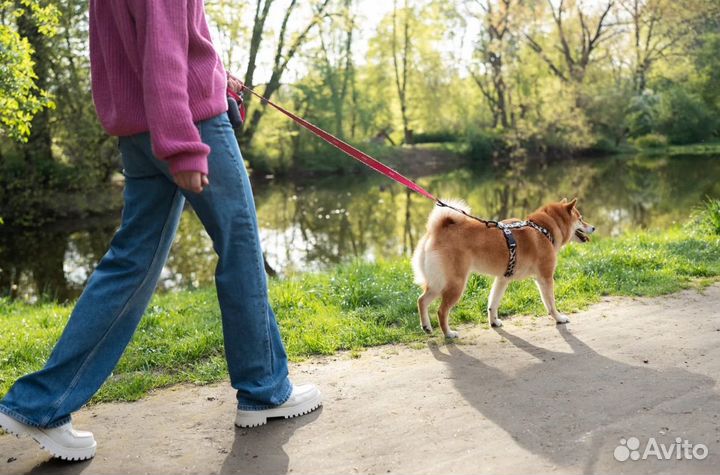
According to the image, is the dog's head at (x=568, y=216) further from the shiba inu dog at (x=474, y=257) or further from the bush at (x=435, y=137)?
the bush at (x=435, y=137)

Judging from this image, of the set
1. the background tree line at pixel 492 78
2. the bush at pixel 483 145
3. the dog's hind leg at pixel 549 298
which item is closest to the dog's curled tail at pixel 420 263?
the dog's hind leg at pixel 549 298

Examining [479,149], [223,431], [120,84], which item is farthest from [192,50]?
[479,149]

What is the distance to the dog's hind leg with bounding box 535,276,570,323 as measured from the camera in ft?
15.6

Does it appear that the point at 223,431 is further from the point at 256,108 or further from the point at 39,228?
the point at 256,108

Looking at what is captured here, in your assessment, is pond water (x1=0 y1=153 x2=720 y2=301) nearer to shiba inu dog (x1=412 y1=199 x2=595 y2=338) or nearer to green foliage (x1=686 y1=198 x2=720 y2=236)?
green foliage (x1=686 y1=198 x2=720 y2=236)

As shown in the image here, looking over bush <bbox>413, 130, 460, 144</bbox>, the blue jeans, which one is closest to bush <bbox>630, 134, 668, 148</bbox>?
bush <bbox>413, 130, 460, 144</bbox>

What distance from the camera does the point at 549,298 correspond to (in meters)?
4.84

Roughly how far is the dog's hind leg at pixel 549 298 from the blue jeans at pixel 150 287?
99.5 inches

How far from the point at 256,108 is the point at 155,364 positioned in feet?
95.0

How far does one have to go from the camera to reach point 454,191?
24250 millimetres

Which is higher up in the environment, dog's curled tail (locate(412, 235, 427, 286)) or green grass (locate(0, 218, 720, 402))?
dog's curled tail (locate(412, 235, 427, 286))

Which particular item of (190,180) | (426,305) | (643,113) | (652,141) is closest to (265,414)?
(190,180)

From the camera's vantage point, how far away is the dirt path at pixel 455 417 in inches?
107

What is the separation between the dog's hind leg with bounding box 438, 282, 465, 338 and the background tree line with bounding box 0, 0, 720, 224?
2315 centimetres
